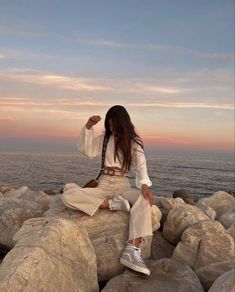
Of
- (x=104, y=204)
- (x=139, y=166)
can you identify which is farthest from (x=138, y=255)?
(x=139, y=166)

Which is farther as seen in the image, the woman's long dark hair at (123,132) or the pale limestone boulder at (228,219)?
the pale limestone boulder at (228,219)

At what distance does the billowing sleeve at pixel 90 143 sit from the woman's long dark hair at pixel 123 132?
0.33m

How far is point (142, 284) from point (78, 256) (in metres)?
1.05

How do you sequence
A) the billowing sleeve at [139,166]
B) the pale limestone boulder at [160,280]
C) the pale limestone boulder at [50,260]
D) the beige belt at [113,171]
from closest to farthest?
the pale limestone boulder at [50,260], the pale limestone boulder at [160,280], the billowing sleeve at [139,166], the beige belt at [113,171]

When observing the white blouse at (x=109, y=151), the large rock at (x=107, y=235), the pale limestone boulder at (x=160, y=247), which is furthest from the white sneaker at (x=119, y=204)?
the pale limestone boulder at (x=160, y=247)

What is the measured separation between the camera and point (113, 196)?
8.04m

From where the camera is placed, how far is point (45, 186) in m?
32.5

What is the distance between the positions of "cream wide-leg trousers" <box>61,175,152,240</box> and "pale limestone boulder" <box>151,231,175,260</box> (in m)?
1.13

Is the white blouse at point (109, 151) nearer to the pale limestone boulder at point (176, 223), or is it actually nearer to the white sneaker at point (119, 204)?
the white sneaker at point (119, 204)

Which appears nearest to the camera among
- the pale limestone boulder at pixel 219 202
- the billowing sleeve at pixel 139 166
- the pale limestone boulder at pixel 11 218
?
the billowing sleeve at pixel 139 166

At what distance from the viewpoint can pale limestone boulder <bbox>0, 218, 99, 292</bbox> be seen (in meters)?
5.77

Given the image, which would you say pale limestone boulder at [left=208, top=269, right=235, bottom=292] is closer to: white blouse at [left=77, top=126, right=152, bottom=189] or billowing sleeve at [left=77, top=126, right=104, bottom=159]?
white blouse at [left=77, top=126, right=152, bottom=189]

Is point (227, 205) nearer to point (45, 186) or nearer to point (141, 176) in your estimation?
point (141, 176)

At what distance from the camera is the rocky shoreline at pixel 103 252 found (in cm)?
595
